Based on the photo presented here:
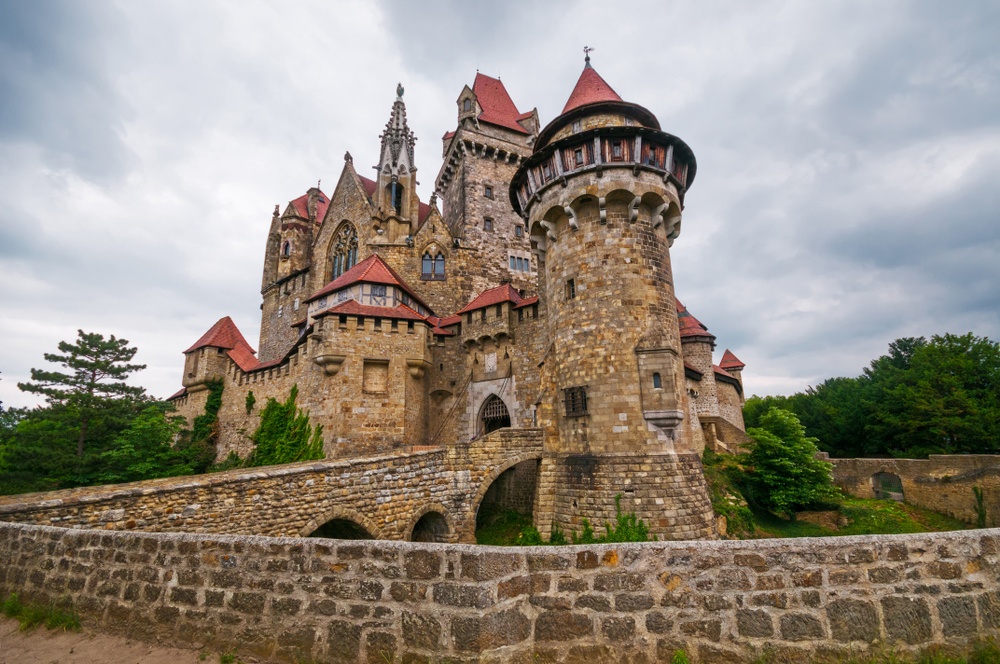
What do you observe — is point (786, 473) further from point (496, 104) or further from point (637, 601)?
Answer: point (496, 104)

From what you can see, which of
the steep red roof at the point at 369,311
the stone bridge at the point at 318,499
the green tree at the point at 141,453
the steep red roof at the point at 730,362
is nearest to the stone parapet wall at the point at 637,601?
the stone bridge at the point at 318,499

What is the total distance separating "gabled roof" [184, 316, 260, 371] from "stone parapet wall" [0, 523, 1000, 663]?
2481cm

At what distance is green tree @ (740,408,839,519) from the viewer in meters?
16.6

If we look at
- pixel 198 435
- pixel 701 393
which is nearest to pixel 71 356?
pixel 198 435

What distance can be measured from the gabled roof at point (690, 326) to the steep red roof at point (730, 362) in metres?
9.30

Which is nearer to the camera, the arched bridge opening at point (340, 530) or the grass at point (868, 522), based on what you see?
the arched bridge opening at point (340, 530)

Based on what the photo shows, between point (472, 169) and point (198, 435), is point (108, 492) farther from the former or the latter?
point (472, 169)

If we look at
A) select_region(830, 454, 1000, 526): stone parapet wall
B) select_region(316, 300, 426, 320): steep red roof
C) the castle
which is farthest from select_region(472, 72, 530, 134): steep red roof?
select_region(830, 454, 1000, 526): stone parapet wall

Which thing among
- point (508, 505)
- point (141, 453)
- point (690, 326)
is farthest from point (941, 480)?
point (141, 453)

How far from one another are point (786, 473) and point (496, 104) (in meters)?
30.8

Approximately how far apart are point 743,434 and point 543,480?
15.7 meters

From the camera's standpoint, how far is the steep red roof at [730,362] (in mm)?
32594

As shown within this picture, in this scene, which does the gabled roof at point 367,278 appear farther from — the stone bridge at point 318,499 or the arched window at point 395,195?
the stone bridge at point 318,499

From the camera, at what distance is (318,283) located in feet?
92.3
